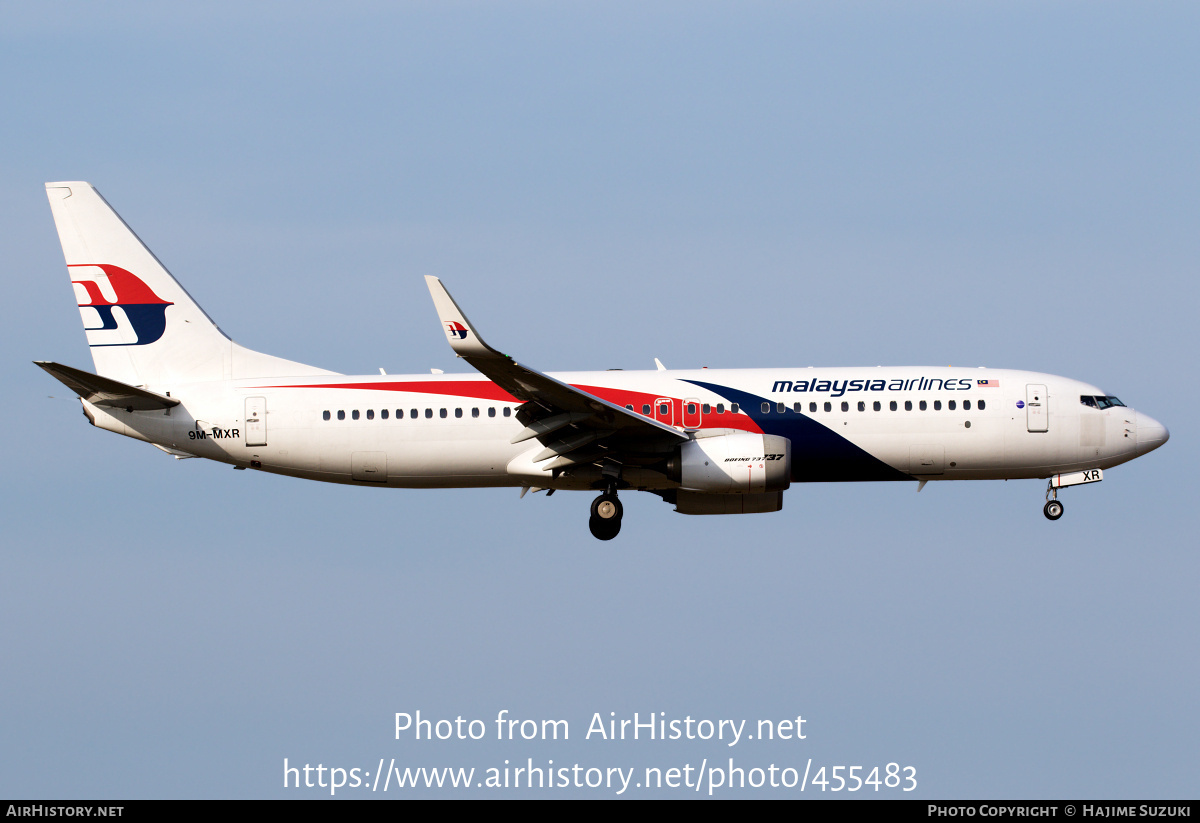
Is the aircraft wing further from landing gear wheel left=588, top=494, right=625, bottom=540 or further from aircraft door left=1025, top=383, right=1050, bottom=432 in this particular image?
aircraft door left=1025, top=383, right=1050, bottom=432

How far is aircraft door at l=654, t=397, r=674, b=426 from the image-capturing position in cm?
3475

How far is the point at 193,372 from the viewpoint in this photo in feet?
121

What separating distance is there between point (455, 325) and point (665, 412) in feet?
25.1

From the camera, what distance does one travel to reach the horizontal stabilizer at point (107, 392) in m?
33.2

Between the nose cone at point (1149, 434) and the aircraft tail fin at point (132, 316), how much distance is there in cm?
2224

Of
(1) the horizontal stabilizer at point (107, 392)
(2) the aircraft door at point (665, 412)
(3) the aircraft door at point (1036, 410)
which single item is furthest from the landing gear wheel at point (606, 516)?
(1) the horizontal stabilizer at point (107, 392)

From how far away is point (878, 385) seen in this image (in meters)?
35.0

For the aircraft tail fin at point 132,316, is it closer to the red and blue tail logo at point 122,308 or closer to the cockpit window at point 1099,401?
the red and blue tail logo at point 122,308

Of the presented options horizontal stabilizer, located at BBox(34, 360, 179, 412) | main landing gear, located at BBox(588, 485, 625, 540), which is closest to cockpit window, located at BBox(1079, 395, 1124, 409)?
main landing gear, located at BBox(588, 485, 625, 540)

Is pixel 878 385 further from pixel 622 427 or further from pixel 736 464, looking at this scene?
pixel 622 427

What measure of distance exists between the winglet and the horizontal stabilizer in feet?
32.8

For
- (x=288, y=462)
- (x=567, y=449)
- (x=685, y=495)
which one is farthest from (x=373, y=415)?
(x=685, y=495)

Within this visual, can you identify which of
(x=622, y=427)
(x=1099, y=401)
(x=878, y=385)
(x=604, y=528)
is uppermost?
(x=878, y=385)

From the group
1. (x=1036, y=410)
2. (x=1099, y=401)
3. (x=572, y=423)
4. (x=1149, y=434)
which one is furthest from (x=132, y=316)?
(x=1149, y=434)
